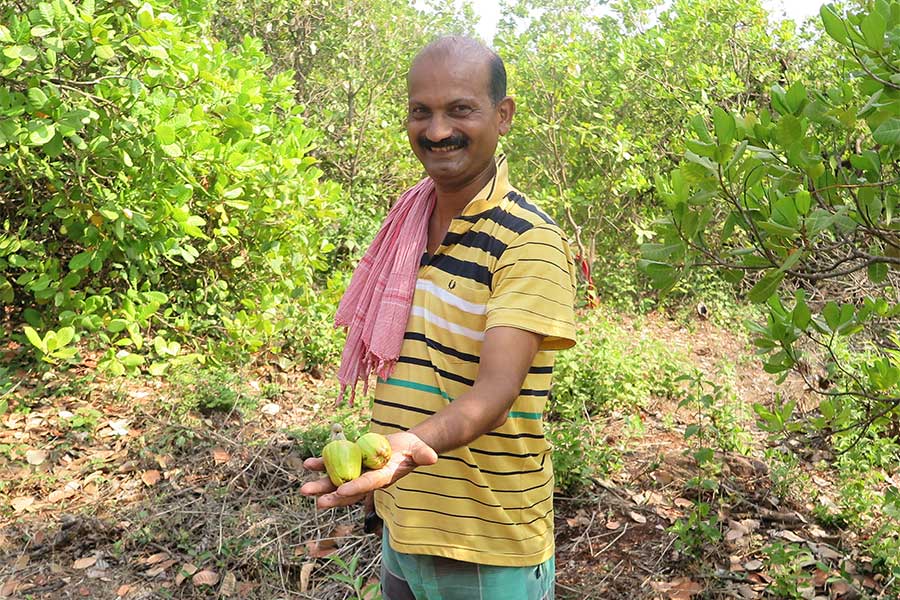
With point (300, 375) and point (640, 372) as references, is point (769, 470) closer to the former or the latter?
point (640, 372)

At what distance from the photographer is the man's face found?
5.33ft

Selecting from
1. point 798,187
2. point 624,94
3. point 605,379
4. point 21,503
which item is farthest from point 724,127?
point 624,94

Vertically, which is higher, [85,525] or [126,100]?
[126,100]

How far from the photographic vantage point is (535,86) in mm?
7750

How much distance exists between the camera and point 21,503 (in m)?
3.76

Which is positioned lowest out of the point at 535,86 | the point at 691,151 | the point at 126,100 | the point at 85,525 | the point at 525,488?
the point at 85,525

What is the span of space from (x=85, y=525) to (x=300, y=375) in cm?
186

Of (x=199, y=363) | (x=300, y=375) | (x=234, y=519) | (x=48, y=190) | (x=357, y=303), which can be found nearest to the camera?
(x=357, y=303)

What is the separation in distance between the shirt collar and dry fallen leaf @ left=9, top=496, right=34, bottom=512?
10.2 feet

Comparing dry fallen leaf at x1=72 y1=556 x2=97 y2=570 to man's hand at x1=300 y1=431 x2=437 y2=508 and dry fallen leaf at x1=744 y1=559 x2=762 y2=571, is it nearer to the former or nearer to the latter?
man's hand at x1=300 y1=431 x2=437 y2=508

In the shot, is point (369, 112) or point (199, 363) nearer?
point (199, 363)

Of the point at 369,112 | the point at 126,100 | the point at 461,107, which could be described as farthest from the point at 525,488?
the point at 369,112

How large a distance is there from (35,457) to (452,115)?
3.35 meters

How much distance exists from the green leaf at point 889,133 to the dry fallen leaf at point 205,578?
113 inches
